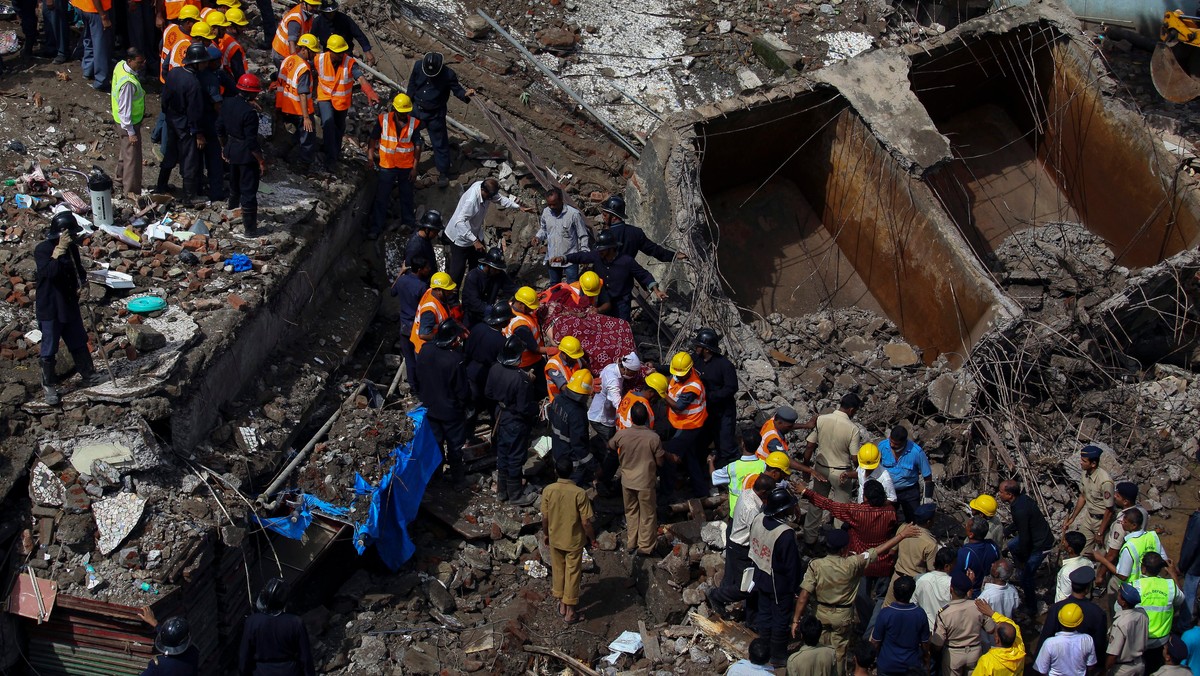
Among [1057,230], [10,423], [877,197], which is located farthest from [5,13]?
[1057,230]

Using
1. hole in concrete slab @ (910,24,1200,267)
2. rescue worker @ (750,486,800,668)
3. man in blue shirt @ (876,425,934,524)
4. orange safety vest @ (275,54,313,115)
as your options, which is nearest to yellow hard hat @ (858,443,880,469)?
man in blue shirt @ (876,425,934,524)

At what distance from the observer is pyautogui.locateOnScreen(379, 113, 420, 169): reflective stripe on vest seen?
11852mm

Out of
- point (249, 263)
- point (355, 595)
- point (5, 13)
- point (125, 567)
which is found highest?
point (5, 13)

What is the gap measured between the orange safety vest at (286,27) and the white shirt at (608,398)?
15.7 ft

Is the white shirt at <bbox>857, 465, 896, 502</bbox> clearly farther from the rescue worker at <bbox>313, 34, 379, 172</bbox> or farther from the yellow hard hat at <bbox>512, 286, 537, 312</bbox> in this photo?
the rescue worker at <bbox>313, 34, 379, 172</bbox>

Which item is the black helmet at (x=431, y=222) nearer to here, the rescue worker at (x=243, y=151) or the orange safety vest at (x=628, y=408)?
the rescue worker at (x=243, y=151)

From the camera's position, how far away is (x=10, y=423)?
30.1ft

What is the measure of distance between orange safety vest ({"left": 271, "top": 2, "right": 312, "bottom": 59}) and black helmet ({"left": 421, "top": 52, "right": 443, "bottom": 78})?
1268 mm

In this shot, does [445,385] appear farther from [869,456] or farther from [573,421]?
[869,456]

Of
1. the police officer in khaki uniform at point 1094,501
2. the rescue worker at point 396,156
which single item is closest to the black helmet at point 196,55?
the rescue worker at point 396,156

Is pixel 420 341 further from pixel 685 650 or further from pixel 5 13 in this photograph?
pixel 5 13

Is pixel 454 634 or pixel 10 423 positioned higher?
pixel 10 423

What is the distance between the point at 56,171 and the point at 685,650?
6820 mm

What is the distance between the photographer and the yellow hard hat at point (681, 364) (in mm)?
9734
